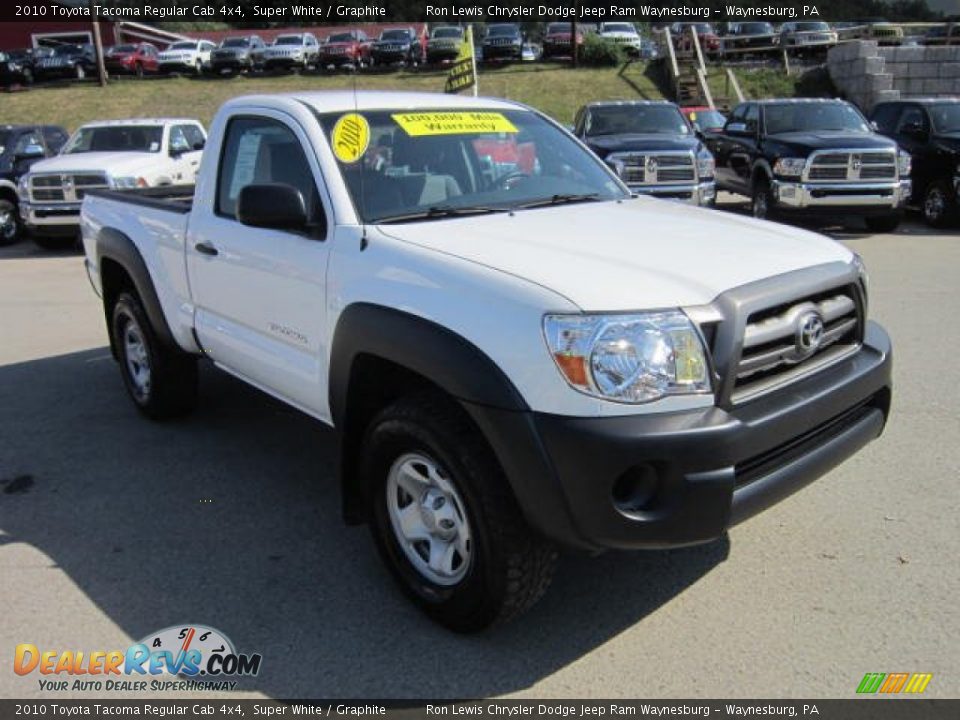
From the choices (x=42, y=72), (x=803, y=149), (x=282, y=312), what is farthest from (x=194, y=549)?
(x=42, y=72)

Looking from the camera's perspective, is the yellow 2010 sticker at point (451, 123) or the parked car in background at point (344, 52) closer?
the yellow 2010 sticker at point (451, 123)

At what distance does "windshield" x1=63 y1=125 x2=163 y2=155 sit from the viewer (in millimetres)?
13273

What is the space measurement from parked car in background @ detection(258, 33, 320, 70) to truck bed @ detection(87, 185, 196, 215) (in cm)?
3120

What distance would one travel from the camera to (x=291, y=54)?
34.9 m

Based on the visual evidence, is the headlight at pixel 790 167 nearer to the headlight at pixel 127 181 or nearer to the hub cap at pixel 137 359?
the headlight at pixel 127 181

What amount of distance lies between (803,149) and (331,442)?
30.1ft

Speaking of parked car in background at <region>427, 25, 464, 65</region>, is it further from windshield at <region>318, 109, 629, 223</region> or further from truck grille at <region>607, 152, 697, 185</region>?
windshield at <region>318, 109, 629, 223</region>

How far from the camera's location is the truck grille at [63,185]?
12094 millimetres

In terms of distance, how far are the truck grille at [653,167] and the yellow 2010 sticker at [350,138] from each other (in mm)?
8254

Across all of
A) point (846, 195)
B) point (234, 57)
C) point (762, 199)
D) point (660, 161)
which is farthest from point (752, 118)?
point (234, 57)

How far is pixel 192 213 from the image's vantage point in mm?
4332

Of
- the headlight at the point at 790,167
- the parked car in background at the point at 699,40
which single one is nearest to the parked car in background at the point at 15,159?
the headlight at the point at 790,167

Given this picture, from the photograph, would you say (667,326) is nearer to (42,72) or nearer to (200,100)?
(200,100)

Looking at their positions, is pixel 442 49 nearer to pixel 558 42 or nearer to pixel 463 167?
pixel 558 42
